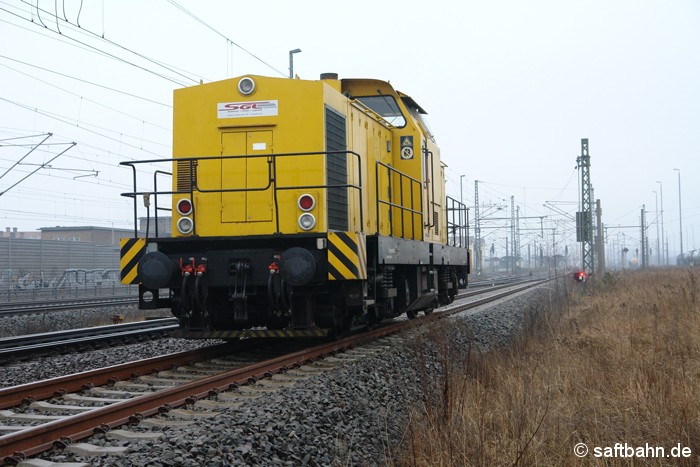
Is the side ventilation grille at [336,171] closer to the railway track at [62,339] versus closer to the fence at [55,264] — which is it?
the railway track at [62,339]

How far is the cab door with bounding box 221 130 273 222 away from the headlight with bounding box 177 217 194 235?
0.38m

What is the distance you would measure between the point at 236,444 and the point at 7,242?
35523mm

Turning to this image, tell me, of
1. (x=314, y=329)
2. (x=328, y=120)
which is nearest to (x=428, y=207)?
(x=328, y=120)

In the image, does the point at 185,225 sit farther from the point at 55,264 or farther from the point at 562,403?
the point at 55,264

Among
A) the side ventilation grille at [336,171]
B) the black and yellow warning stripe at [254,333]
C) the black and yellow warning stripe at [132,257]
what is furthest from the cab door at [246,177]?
the black and yellow warning stripe at [254,333]

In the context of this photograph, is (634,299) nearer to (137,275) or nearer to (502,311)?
(502,311)

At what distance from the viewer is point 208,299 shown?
A: 25.9 ft

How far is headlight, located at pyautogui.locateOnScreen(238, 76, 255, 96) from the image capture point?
324 inches

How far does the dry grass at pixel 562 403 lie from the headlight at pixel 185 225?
326 centimetres

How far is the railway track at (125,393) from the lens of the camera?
13.8 ft

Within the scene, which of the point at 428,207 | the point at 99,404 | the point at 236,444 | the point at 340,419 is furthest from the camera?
the point at 428,207

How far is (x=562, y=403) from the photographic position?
17.8 feet

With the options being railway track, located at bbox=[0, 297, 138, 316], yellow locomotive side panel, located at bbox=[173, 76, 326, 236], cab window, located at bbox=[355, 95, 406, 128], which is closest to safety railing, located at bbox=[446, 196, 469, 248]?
cab window, located at bbox=[355, 95, 406, 128]

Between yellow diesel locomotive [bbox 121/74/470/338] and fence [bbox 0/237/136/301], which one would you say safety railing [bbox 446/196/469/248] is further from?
fence [bbox 0/237/136/301]
